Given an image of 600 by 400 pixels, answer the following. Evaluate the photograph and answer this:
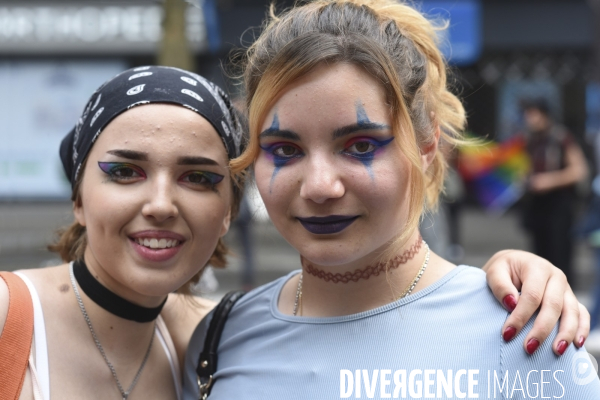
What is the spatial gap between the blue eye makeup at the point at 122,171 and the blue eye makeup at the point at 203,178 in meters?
0.14

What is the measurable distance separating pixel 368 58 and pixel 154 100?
0.69m

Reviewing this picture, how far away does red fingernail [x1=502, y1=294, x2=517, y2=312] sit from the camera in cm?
187

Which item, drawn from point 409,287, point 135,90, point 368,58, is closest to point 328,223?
point 409,287

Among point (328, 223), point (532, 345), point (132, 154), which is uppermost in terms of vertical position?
point (132, 154)

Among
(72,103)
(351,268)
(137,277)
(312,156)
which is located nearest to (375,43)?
(312,156)

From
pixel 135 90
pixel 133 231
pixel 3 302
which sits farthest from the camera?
pixel 135 90

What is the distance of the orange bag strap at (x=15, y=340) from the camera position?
6.21 feet

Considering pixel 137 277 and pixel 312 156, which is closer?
pixel 312 156

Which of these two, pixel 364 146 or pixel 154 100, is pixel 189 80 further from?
pixel 364 146

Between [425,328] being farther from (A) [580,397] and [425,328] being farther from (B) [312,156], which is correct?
(B) [312,156]

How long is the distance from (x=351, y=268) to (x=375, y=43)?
2.05ft

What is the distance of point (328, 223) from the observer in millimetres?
1891

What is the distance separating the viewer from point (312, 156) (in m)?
1.88

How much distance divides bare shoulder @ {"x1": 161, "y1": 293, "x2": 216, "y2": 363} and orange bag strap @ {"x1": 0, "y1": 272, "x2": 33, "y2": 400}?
595 mm
